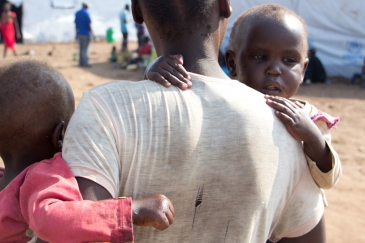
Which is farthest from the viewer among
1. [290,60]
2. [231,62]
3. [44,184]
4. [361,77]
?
[361,77]

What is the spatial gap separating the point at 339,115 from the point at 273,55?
23.5 feet

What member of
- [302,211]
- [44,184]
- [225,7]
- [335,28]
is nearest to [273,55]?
[225,7]

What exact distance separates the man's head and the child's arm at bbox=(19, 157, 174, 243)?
51 centimetres

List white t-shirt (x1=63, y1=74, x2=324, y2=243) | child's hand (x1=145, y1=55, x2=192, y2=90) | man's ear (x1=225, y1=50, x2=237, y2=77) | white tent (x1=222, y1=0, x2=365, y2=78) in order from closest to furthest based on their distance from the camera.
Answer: white t-shirt (x1=63, y1=74, x2=324, y2=243), child's hand (x1=145, y1=55, x2=192, y2=90), man's ear (x1=225, y1=50, x2=237, y2=77), white tent (x1=222, y1=0, x2=365, y2=78)

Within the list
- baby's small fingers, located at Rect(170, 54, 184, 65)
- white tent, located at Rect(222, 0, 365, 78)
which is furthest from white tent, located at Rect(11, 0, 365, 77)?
baby's small fingers, located at Rect(170, 54, 184, 65)

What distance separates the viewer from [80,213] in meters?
1.19

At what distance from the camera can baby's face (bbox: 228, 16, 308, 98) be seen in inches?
86.8

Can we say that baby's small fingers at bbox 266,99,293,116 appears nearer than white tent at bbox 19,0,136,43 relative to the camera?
Yes

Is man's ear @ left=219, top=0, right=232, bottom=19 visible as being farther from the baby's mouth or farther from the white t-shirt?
the baby's mouth

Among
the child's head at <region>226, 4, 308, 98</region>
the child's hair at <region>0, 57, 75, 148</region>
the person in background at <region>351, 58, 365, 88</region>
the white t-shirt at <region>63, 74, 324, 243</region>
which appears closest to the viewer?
the white t-shirt at <region>63, 74, 324, 243</region>

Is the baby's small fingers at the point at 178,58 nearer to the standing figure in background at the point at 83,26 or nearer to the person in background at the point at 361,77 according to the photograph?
the person in background at the point at 361,77

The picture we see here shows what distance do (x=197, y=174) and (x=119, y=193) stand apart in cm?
23

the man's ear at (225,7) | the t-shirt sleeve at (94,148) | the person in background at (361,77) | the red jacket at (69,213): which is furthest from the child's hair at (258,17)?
the person in background at (361,77)

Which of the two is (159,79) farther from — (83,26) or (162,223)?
(83,26)
